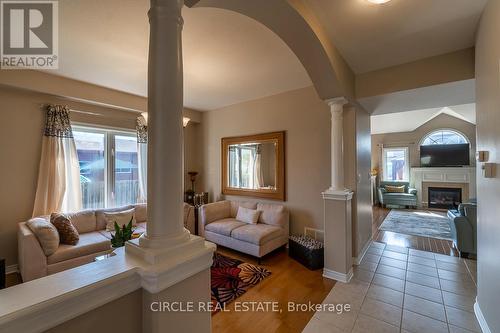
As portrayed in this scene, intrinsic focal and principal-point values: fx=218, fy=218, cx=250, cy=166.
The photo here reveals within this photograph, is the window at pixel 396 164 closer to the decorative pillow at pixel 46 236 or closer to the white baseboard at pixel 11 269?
the decorative pillow at pixel 46 236

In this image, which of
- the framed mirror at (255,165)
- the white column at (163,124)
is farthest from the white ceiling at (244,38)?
the framed mirror at (255,165)

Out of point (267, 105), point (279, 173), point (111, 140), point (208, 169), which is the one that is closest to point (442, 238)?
point (279, 173)

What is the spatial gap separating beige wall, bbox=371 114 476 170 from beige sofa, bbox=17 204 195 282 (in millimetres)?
8206

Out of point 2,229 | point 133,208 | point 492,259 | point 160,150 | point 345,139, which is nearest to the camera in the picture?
point 160,150

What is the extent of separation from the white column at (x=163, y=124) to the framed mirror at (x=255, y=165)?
2.90 m

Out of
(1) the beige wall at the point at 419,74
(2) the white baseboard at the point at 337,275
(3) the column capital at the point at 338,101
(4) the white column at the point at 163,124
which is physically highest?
(1) the beige wall at the point at 419,74

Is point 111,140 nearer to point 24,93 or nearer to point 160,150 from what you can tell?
point 24,93

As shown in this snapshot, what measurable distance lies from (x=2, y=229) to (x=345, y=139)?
471cm

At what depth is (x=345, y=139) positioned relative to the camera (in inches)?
119

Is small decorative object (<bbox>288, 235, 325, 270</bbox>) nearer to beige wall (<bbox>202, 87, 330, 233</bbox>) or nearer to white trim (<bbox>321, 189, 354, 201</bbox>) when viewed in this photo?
beige wall (<bbox>202, 87, 330, 233</bbox>)

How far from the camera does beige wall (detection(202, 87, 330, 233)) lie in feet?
11.1

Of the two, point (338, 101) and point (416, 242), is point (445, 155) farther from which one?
point (338, 101)

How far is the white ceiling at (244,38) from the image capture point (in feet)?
5.89

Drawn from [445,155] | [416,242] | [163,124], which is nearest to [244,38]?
[163,124]
